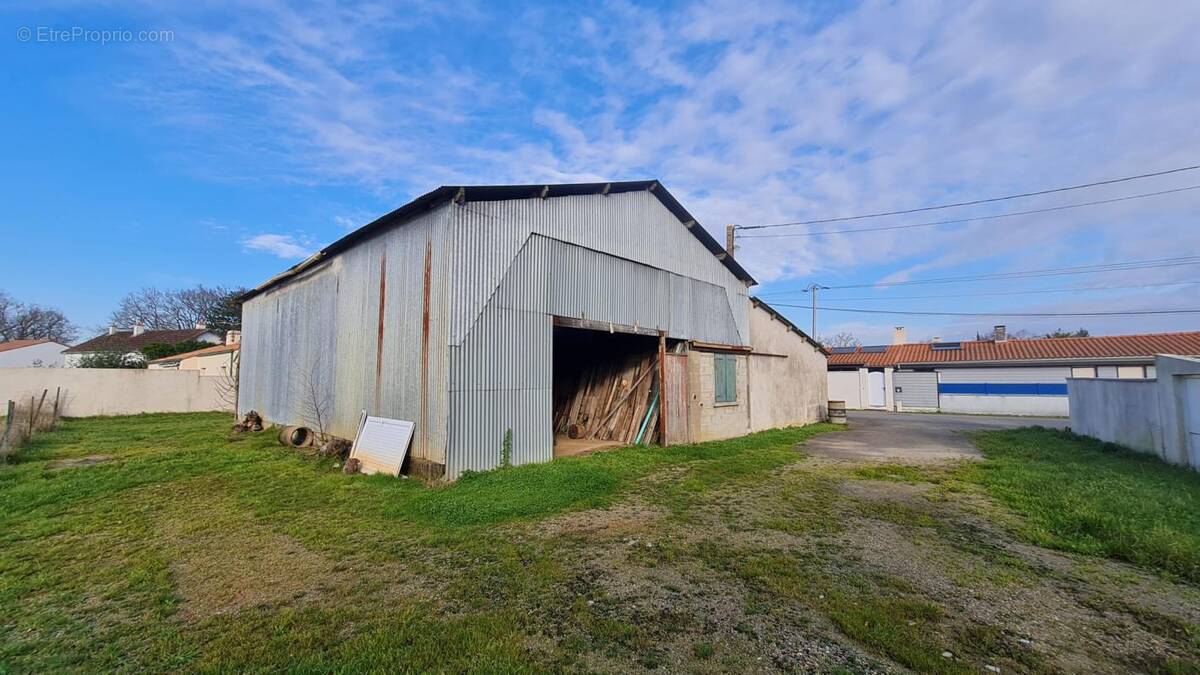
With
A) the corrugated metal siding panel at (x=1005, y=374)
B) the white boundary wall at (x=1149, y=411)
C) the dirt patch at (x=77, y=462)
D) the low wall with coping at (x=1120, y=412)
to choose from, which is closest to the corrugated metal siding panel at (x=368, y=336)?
the dirt patch at (x=77, y=462)

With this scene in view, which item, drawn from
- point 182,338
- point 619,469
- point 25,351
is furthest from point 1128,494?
point 25,351

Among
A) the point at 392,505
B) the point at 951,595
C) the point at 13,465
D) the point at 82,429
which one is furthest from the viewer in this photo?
the point at 82,429

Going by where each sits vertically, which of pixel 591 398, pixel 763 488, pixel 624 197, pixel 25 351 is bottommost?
pixel 763 488

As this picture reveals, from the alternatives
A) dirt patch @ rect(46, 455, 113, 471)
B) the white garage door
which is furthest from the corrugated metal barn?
the white garage door

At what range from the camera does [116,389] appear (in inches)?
737

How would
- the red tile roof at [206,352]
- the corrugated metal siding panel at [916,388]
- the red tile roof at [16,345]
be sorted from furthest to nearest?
the red tile roof at [16,345] < the corrugated metal siding panel at [916,388] < the red tile roof at [206,352]

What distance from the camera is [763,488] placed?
7668 mm

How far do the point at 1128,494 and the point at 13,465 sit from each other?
58.2 ft

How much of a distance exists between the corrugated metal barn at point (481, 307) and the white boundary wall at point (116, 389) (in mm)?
10430

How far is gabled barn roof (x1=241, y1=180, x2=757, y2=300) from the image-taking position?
797 centimetres

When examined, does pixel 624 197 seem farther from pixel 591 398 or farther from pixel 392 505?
pixel 392 505

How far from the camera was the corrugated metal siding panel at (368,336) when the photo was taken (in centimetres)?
785

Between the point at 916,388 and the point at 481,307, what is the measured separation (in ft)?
90.0

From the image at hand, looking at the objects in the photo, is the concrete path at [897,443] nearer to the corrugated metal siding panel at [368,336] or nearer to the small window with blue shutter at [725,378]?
the small window with blue shutter at [725,378]
